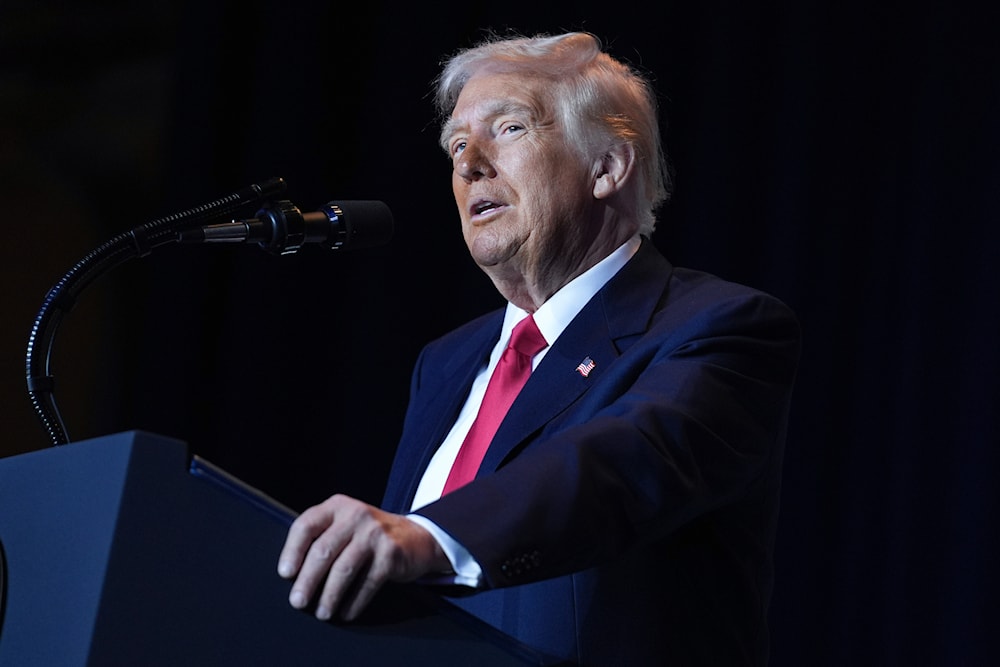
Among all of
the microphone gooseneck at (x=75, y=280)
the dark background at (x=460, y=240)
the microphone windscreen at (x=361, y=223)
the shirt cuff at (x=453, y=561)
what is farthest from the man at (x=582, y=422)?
the dark background at (x=460, y=240)

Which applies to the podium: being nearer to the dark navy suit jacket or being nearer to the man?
the man

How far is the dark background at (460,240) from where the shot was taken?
300 centimetres

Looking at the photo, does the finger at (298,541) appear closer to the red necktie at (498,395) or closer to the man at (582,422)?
the man at (582,422)

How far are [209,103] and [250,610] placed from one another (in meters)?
A: 2.38

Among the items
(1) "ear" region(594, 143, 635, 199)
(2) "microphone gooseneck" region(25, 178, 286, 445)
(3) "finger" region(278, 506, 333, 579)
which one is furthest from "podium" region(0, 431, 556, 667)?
(1) "ear" region(594, 143, 635, 199)

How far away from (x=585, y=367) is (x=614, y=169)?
603 millimetres

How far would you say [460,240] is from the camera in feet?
11.4

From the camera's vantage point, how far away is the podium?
2.99 feet

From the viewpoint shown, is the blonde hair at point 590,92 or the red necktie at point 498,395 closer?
the red necktie at point 498,395

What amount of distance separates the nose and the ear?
0.67 ft

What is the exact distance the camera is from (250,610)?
3.20ft

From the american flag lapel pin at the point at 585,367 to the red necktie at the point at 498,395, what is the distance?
0.16 metres

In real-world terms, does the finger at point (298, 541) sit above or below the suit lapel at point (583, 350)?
below

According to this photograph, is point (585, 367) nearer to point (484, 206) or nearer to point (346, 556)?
point (484, 206)
